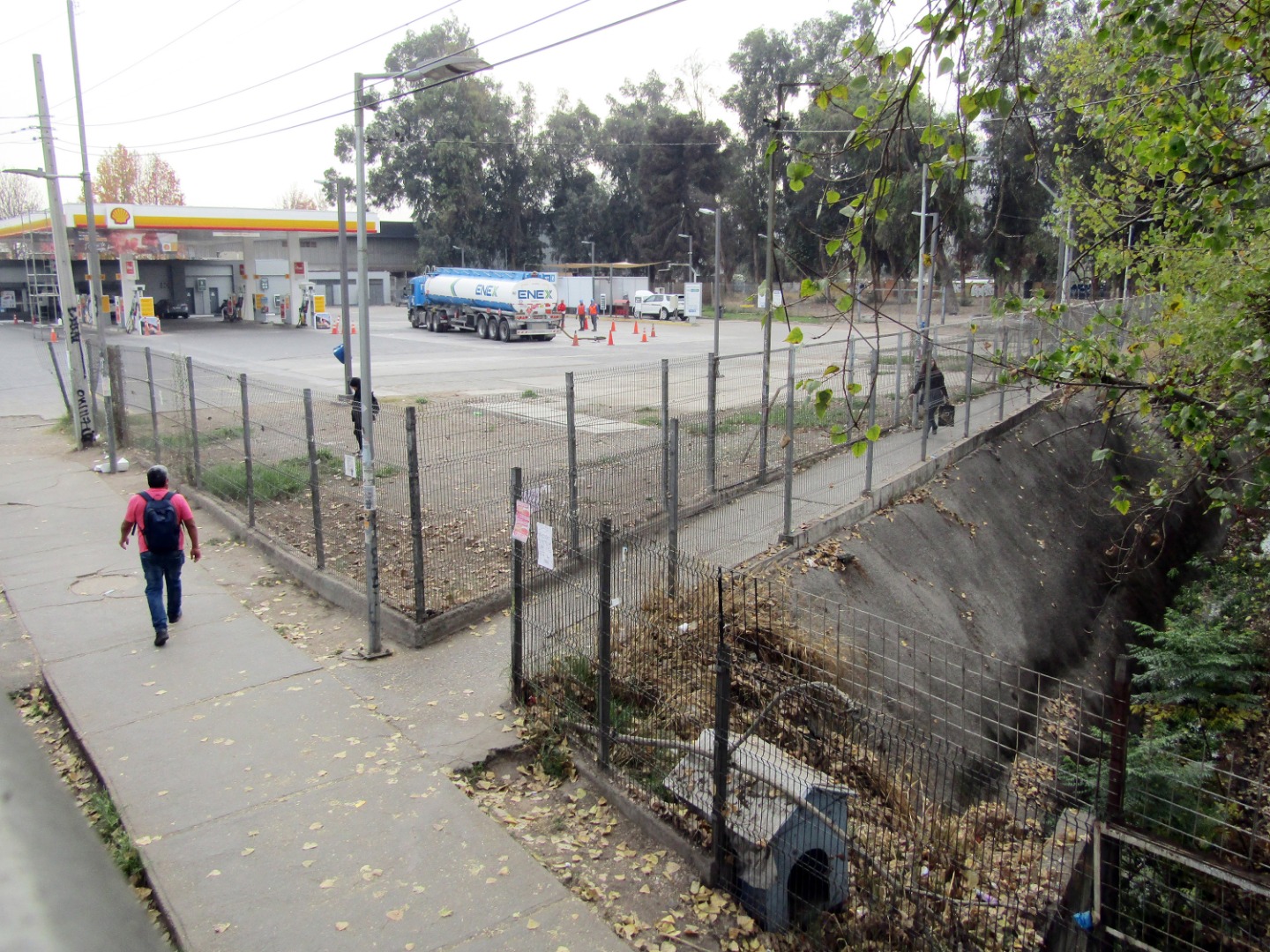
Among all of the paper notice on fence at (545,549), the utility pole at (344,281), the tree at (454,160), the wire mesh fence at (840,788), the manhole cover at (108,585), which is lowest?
the manhole cover at (108,585)

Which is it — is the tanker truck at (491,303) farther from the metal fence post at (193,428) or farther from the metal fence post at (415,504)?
the metal fence post at (415,504)

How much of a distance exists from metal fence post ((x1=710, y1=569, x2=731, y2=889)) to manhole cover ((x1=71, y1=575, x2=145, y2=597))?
719 centimetres

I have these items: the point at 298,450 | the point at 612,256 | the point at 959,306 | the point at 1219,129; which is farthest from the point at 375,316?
the point at 1219,129

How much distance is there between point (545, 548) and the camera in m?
6.90

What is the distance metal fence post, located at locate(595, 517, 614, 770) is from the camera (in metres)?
6.20

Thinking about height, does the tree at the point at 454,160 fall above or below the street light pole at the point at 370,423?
above

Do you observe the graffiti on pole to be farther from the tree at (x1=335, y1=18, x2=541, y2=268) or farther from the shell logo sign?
the tree at (x1=335, y1=18, x2=541, y2=268)

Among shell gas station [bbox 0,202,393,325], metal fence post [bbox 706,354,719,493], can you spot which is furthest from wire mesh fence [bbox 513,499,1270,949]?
shell gas station [bbox 0,202,393,325]

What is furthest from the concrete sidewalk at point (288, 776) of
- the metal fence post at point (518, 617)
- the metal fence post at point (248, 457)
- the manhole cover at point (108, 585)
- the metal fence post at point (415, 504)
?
the metal fence post at point (248, 457)

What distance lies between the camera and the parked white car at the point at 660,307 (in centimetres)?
6034

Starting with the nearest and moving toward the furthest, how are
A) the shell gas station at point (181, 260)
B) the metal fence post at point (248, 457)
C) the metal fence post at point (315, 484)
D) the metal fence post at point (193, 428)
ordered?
the metal fence post at point (315, 484), the metal fence post at point (248, 457), the metal fence post at point (193, 428), the shell gas station at point (181, 260)

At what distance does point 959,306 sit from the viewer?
2579 inches

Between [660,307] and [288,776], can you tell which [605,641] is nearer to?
[288,776]

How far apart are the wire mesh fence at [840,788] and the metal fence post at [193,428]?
7012 mm
